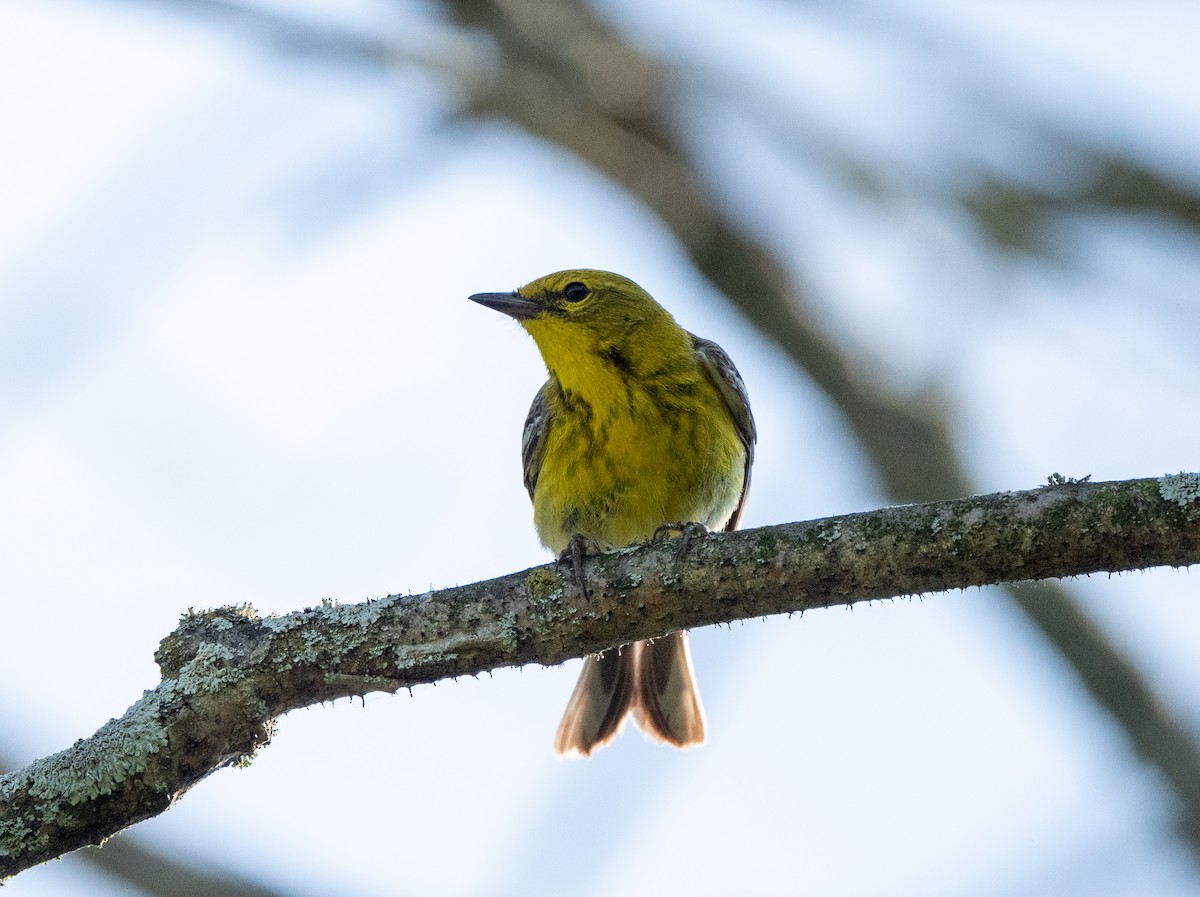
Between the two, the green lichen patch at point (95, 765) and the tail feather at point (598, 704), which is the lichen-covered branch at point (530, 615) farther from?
the tail feather at point (598, 704)

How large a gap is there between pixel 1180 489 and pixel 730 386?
3.44 metres

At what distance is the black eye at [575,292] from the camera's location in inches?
273

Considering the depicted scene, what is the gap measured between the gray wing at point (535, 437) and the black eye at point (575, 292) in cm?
48

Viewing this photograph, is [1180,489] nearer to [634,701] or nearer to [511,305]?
[634,701]

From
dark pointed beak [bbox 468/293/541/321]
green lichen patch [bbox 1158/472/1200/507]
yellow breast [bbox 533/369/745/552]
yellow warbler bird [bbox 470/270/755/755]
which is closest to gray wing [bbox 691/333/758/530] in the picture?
yellow warbler bird [bbox 470/270/755/755]

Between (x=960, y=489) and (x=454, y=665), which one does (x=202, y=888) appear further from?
(x=960, y=489)

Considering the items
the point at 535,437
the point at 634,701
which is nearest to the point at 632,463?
the point at 535,437

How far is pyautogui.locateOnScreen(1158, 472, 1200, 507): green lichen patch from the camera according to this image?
133 inches

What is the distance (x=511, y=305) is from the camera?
6.89 metres

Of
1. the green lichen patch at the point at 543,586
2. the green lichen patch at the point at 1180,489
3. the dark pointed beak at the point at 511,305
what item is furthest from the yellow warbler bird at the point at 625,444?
the green lichen patch at the point at 1180,489

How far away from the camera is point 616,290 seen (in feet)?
22.9

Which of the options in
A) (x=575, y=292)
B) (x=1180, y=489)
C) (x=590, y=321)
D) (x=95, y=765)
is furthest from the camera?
(x=575, y=292)

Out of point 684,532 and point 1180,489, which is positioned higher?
point 684,532

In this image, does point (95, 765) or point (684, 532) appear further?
point (684, 532)
